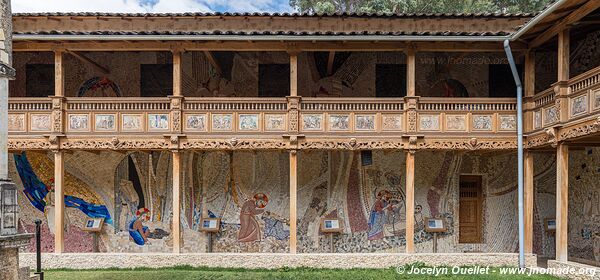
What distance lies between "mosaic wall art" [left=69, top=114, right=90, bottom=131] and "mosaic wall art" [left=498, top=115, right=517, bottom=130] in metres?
12.3

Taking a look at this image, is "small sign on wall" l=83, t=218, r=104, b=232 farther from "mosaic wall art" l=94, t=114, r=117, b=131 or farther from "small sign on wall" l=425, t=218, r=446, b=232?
"small sign on wall" l=425, t=218, r=446, b=232

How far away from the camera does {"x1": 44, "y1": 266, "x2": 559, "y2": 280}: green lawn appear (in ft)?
36.3

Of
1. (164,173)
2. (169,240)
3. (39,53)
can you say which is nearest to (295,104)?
(164,173)

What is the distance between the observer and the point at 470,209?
51.0 feet

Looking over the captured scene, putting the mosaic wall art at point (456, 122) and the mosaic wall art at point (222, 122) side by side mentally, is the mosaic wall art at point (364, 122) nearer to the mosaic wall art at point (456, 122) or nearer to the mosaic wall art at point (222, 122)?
the mosaic wall art at point (456, 122)

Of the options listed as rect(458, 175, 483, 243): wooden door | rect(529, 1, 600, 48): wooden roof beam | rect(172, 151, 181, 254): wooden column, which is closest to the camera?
rect(529, 1, 600, 48): wooden roof beam

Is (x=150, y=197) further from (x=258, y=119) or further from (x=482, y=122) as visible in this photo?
(x=482, y=122)

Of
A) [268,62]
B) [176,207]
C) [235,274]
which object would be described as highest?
[268,62]

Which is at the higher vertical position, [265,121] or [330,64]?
[330,64]

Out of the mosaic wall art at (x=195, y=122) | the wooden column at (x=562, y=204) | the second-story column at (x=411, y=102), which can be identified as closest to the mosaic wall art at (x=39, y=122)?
the mosaic wall art at (x=195, y=122)

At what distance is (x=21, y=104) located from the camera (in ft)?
43.1

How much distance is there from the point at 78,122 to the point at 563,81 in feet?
44.3

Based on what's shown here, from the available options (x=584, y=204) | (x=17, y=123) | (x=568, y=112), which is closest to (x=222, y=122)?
(x=17, y=123)

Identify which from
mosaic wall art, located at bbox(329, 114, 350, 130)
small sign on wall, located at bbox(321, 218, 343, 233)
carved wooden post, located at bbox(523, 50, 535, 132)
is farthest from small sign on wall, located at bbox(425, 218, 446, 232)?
mosaic wall art, located at bbox(329, 114, 350, 130)
